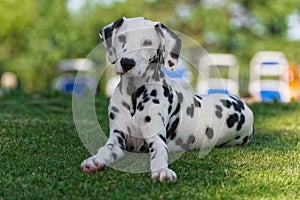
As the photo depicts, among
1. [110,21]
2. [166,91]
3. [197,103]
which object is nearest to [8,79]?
[110,21]

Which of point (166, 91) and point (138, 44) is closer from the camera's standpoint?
point (138, 44)

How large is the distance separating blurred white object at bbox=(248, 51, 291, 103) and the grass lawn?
11.4 meters

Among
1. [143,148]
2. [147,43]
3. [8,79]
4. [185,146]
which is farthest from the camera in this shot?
[8,79]

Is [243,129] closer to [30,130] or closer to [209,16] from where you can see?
[30,130]

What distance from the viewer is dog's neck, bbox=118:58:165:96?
13.5 feet

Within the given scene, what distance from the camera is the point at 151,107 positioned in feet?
13.5

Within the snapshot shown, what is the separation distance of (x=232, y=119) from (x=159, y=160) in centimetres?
149

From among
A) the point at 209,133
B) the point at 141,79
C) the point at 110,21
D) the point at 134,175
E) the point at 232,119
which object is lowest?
the point at 134,175

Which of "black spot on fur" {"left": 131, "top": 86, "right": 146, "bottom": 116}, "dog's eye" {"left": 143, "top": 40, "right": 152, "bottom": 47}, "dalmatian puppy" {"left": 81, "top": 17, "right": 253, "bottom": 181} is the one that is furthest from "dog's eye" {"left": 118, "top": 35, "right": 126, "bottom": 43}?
"black spot on fur" {"left": 131, "top": 86, "right": 146, "bottom": 116}

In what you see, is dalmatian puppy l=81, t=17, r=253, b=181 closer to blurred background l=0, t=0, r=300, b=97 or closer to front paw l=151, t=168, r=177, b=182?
front paw l=151, t=168, r=177, b=182

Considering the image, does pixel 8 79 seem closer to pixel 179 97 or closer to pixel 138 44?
pixel 179 97

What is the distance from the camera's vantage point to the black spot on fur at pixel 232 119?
4914mm

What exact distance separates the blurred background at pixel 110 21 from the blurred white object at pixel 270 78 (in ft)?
4.66

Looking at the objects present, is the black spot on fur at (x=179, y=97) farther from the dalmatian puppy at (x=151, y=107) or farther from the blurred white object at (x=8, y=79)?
the blurred white object at (x=8, y=79)
